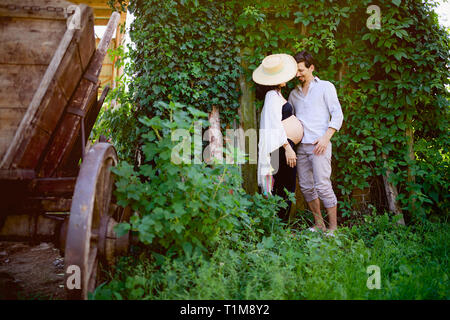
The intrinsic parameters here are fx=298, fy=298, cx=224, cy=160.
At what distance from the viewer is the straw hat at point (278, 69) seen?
347 cm

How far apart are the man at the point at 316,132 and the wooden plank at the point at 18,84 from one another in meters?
2.71

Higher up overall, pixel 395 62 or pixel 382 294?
pixel 395 62

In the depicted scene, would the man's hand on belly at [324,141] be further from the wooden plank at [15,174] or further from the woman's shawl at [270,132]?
the wooden plank at [15,174]

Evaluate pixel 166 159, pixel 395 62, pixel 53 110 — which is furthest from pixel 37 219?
pixel 395 62

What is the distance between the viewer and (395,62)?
3820 mm

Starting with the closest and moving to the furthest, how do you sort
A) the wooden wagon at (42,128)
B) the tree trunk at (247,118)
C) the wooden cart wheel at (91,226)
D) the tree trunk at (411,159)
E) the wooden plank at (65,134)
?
the wooden cart wheel at (91,226)
the wooden wagon at (42,128)
the wooden plank at (65,134)
the tree trunk at (411,159)
the tree trunk at (247,118)

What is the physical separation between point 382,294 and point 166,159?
1740 mm

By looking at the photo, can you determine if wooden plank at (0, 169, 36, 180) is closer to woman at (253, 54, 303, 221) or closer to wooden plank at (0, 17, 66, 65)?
wooden plank at (0, 17, 66, 65)

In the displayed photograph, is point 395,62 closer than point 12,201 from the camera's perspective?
No

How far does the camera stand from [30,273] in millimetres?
2725

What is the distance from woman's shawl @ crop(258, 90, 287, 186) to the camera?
3.40 metres

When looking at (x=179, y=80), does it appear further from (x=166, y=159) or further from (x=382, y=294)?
(x=382, y=294)

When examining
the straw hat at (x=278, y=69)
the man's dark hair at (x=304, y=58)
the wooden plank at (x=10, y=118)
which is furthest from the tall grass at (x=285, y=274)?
the man's dark hair at (x=304, y=58)

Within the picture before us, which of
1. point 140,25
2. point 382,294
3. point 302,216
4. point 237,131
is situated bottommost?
point 382,294
